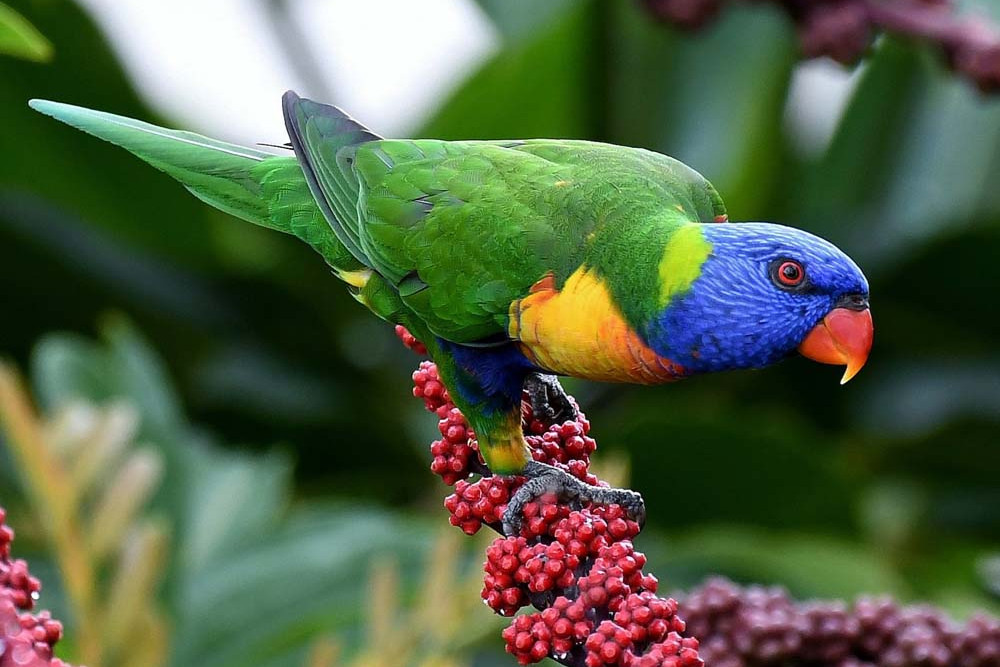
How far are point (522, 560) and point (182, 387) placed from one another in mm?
2246

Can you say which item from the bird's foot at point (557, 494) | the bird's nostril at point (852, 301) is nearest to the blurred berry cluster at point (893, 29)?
the bird's nostril at point (852, 301)

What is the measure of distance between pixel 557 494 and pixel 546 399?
0.17 meters

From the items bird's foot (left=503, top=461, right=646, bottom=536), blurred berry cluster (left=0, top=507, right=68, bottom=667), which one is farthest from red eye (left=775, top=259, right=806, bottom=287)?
blurred berry cluster (left=0, top=507, right=68, bottom=667)

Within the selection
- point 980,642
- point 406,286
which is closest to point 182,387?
point 406,286

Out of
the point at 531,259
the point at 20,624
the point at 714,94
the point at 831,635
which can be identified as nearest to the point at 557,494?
the point at 531,259

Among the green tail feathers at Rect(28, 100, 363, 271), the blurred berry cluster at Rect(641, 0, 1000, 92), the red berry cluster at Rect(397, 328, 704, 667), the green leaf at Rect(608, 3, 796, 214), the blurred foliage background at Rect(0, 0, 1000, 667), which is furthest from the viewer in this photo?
the green leaf at Rect(608, 3, 796, 214)

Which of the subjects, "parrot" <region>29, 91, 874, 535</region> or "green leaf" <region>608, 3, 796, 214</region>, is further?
"green leaf" <region>608, 3, 796, 214</region>

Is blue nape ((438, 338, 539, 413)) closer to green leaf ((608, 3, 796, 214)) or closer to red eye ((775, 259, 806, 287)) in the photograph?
red eye ((775, 259, 806, 287))

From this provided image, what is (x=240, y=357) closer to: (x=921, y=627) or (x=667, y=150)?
(x=667, y=150)

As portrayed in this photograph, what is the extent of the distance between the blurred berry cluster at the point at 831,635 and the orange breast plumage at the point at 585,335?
0.87ft

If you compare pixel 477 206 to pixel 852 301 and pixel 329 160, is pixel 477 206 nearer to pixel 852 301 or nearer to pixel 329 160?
pixel 329 160

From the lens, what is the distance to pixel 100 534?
1.41 m

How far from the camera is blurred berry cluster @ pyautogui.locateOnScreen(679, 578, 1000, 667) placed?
1049 millimetres

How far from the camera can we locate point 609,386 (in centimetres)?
292
